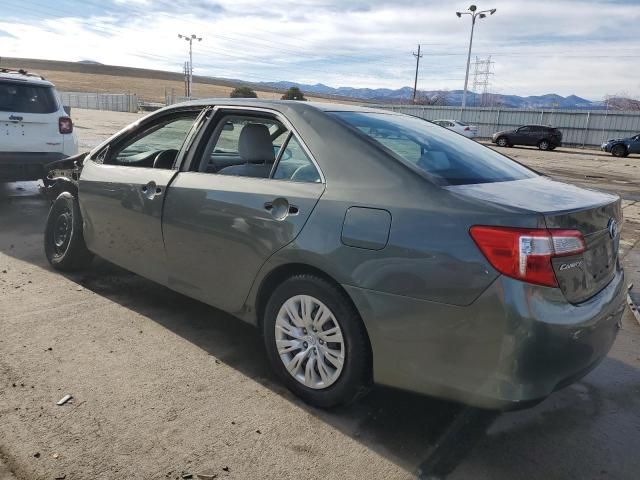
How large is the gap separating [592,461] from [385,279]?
1335 mm

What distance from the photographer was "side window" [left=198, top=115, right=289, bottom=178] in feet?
11.3

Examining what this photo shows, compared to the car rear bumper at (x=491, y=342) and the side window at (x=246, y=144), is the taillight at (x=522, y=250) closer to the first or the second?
the car rear bumper at (x=491, y=342)

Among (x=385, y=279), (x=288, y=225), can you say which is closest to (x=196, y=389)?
(x=288, y=225)

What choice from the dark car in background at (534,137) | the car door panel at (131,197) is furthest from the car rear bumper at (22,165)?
the dark car in background at (534,137)

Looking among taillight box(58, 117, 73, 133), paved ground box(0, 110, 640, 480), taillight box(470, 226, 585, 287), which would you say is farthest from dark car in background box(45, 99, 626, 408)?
taillight box(58, 117, 73, 133)

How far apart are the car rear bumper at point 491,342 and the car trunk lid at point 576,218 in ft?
0.30

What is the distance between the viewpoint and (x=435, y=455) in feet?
8.45

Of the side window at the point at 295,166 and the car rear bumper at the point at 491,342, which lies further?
the side window at the point at 295,166

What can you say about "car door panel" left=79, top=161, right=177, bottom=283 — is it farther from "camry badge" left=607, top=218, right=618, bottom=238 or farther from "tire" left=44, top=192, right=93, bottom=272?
"camry badge" left=607, top=218, right=618, bottom=238

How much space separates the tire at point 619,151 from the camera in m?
28.1

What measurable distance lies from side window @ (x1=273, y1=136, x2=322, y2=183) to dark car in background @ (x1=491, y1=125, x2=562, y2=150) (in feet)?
104

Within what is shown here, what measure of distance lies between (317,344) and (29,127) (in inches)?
257

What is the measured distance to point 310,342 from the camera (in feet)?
9.48

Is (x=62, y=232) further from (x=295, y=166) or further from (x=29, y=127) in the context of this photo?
(x=29, y=127)
